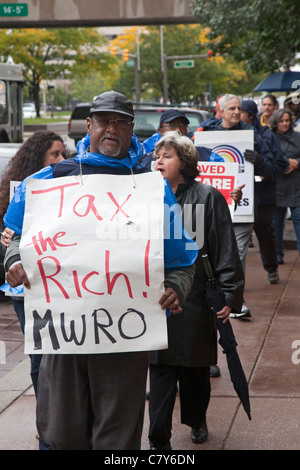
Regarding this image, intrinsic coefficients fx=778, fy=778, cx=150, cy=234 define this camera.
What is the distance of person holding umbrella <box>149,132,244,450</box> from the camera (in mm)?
4281

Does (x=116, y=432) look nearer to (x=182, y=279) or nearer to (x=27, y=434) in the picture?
(x=182, y=279)

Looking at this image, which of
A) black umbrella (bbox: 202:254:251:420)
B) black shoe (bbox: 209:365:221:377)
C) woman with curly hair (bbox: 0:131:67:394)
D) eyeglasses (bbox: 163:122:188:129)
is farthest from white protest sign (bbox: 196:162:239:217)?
black umbrella (bbox: 202:254:251:420)

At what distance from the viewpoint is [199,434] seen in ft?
14.7

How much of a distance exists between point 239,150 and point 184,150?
117 inches

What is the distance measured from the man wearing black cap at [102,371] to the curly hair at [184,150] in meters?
0.99

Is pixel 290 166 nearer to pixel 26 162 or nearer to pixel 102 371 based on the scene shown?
pixel 26 162

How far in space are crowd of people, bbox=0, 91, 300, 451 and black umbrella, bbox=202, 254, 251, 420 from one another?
1.5 inches

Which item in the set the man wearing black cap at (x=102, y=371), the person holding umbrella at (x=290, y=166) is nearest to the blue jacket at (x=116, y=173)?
the man wearing black cap at (x=102, y=371)

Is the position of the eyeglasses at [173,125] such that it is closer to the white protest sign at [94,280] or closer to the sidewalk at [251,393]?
the sidewalk at [251,393]

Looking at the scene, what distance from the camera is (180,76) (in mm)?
50812

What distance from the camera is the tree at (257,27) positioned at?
13195 mm

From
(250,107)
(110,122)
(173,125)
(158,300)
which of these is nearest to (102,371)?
(158,300)

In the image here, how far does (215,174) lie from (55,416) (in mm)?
3397

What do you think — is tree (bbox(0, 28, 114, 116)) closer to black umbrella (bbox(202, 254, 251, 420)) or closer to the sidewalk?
the sidewalk
